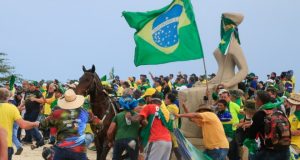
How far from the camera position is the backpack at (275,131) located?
27.0 feet

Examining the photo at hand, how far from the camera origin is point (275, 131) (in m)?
8.24

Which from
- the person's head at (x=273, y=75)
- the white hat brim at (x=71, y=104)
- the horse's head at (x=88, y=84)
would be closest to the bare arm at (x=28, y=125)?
the white hat brim at (x=71, y=104)

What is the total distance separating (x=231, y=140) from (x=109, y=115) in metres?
2.72

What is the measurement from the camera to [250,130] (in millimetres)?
8406

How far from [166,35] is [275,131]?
5.42m

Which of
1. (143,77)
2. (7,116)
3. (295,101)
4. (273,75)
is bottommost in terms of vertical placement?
(143,77)

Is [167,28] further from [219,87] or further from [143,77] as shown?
[143,77]

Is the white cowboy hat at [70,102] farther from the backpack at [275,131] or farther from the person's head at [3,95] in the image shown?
the backpack at [275,131]

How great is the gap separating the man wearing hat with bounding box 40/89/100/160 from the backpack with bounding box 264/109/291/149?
2.72 meters

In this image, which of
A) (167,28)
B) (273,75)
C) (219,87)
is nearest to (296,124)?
(219,87)

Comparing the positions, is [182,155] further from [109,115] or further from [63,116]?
[63,116]

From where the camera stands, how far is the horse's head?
12961 mm

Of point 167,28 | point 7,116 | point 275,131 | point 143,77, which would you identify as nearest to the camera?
point 275,131

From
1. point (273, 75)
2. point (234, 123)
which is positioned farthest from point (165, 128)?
point (273, 75)
